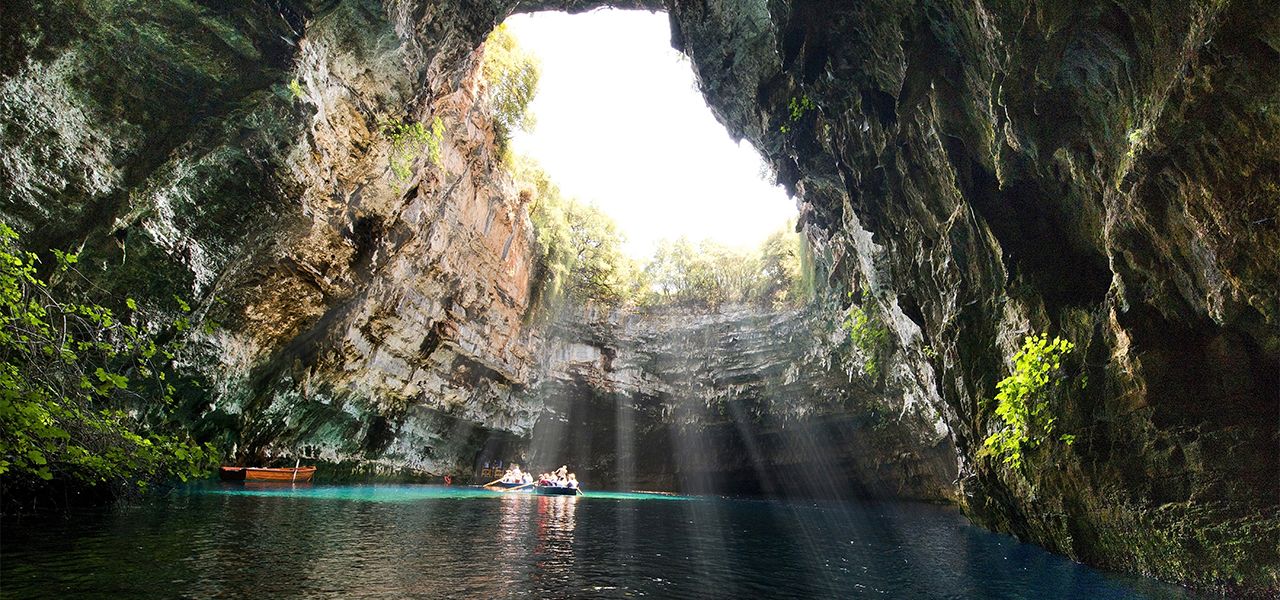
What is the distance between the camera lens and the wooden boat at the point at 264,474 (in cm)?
1570

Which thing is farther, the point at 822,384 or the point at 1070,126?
the point at 822,384

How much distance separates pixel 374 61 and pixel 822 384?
69.1ft

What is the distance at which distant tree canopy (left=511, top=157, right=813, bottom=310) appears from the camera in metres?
26.5

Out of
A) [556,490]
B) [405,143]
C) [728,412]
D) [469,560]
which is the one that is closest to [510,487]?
[556,490]

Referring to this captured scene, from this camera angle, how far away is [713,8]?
1170cm

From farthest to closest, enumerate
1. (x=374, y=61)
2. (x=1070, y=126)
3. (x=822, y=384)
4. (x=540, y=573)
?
(x=822, y=384) < (x=374, y=61) < (x=1070, y=126) < (x=540, y=573)

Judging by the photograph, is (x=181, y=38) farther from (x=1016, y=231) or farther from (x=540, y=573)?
(x=1016, y=231)

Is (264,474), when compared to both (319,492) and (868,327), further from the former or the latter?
(868,327)

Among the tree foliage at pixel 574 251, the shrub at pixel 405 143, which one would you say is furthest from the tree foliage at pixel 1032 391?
the tree foliage at pixel 574 251

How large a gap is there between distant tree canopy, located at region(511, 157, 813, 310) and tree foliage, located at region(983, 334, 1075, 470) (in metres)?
16.8

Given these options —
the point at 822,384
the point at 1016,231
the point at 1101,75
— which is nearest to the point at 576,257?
the point at 822,384

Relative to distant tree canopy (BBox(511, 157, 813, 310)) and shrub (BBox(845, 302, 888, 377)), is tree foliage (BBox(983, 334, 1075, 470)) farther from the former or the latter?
distant tree canopy (BBox(511, 157, 813, 310))

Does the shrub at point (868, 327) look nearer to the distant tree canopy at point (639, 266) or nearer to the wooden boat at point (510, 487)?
the distant tree canopy at point (639, 266)

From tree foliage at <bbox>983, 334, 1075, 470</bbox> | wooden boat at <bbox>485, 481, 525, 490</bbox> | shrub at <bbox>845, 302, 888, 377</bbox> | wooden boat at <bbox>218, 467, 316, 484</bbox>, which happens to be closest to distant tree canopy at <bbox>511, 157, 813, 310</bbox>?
wooden boat at <bbox>485, 481, 525, 490</bbox>
